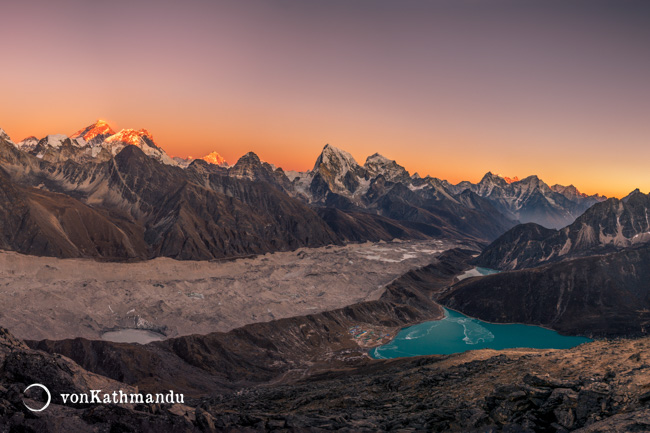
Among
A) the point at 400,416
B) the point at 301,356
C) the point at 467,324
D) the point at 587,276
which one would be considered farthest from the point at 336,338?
the point at 587,276

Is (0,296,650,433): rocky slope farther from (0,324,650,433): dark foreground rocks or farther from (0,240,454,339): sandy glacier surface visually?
(0,240,454,339): sandy glacier surface

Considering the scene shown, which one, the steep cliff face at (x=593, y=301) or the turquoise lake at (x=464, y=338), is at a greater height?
the steep cliff face at (x=593, y=301)

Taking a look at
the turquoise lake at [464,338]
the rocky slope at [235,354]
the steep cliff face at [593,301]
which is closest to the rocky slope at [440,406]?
the rocky slope at [235,354]

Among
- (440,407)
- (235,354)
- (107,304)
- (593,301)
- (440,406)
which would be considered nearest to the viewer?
(440,407)

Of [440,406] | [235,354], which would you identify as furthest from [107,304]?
Answer: [440,406]

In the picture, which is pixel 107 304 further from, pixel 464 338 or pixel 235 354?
pixel 464 338

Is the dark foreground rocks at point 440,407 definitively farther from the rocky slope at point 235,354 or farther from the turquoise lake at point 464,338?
the turquoise lake at point 464,338

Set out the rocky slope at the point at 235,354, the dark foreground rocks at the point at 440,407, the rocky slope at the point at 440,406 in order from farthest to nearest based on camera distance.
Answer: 1. the rocky slope at the point at 235,354
2. the rocky slope at the point at 440,406
3. the dark foreground rocks at the point at 440,407

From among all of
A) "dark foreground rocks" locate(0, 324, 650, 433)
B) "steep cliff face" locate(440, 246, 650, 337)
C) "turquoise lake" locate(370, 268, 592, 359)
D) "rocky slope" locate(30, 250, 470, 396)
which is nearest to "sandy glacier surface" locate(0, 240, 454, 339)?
"rocky slope" locate(30, 250, 470, 396)
